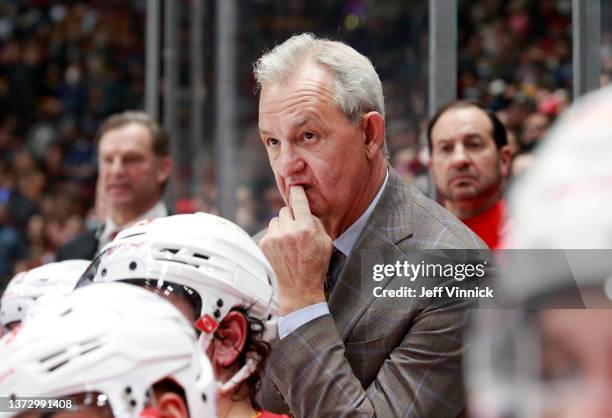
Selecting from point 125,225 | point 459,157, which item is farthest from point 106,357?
point 125,225

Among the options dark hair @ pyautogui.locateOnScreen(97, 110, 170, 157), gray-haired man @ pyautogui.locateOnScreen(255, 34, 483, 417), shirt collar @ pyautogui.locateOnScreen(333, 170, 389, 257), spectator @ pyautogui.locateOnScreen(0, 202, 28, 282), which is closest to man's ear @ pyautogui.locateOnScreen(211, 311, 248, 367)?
gray-haired man @ pyautogui.locateOnScreen(255, 34, 483, 417)

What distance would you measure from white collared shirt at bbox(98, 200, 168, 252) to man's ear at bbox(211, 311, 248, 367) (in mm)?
2274

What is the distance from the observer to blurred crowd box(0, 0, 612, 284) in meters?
3.41

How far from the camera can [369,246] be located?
2.04 metres

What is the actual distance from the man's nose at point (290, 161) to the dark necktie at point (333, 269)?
0.19 meters

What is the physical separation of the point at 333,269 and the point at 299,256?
0.52 ft

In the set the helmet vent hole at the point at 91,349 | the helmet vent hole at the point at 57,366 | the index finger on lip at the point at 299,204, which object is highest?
the index finger on lip at the point at 299,204

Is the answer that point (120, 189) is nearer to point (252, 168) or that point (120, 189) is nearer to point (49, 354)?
point (252, 168)

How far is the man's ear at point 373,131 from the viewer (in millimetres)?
2143

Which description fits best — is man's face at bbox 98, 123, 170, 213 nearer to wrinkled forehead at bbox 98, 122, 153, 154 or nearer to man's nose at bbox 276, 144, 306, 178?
wrinkled forehead at bbox 98, 122, 153, 154

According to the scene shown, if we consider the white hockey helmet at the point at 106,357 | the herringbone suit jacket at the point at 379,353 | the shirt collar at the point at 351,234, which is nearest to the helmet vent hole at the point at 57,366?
the white hockey helmet at the point at 106,357

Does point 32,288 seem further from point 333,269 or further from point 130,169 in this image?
point 130,169

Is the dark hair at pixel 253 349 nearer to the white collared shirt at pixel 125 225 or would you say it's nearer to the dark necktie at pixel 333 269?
the dark necktie at pixel 333 269

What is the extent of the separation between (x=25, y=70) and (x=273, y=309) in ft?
33.8
